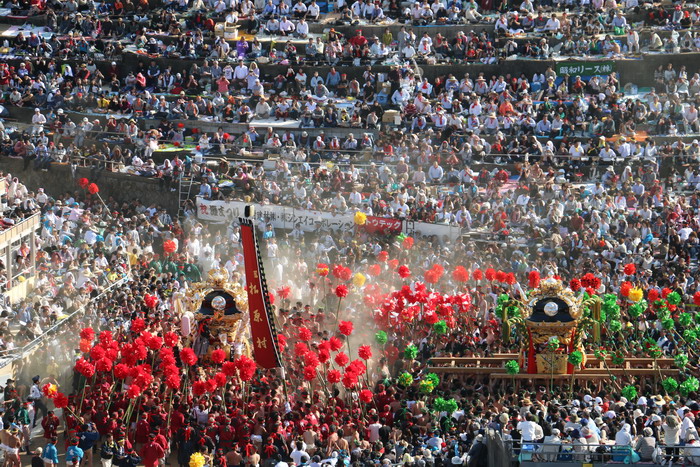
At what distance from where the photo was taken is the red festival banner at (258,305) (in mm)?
28656

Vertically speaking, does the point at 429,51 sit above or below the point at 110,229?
above

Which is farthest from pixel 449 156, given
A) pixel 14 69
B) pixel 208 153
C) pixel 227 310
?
pixel 14 69

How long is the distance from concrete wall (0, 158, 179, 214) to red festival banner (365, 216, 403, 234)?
6298mm

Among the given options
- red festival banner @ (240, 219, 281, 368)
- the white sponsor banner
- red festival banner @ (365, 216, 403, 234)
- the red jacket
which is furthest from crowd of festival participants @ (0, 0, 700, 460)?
red festival banner @ (240, 219, 281, 368)

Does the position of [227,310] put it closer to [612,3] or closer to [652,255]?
[652,255]

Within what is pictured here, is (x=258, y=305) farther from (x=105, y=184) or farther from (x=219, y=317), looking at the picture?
(x=105, y=184)

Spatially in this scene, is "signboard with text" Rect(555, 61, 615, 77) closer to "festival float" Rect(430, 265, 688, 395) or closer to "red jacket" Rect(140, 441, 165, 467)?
"festival float" Rect(430, 265, 688, 395)

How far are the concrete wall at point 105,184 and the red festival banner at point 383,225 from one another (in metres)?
6.30

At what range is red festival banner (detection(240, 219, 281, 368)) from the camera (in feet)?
94.0

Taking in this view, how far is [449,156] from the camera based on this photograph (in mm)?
40844

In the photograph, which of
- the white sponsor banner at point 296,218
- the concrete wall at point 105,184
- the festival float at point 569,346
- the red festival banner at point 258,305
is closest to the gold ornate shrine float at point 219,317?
the red festival banner at point 258,305

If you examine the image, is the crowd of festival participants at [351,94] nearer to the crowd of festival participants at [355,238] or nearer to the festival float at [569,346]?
the crowd of festival participants at [355,238]

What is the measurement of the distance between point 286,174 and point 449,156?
4.64 meters

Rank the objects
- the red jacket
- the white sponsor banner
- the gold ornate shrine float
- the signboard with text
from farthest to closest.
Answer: the signboard with text → the white sponsor banner → the gold ornate shrine float → the red jacket
